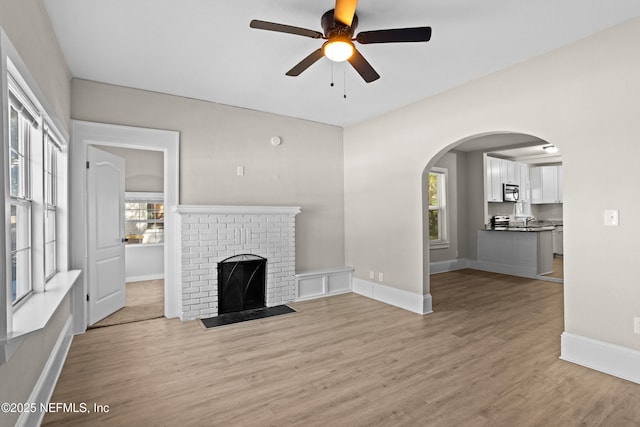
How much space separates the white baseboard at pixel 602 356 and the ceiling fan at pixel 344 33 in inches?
108

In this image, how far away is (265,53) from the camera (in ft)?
10.2

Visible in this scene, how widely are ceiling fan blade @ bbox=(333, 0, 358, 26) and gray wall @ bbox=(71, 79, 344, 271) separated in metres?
2.71

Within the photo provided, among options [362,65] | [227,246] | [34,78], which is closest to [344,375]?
[227,246]

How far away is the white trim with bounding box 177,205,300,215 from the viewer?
4023 mm

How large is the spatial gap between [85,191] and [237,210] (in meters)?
1.67

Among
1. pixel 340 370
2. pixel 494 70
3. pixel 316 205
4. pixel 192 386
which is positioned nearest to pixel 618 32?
pixel 494 70

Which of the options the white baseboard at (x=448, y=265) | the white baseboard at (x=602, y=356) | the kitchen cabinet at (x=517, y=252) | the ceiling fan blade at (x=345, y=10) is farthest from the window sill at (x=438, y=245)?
the ceiling fan blade at (x=345, y=10)

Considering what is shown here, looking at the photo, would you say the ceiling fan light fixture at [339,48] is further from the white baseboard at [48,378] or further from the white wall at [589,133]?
the white baseboard at [48,378]

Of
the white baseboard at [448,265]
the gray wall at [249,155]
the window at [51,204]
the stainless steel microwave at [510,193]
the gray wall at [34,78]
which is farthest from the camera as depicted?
the stainless steel microwave at [510,193]

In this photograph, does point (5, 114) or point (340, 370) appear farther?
point (340, 370)

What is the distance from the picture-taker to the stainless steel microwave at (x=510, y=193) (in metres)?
7.91

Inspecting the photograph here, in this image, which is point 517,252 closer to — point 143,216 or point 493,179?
point 493,179

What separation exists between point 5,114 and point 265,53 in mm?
2080

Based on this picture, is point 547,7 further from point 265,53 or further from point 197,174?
point 197,174
